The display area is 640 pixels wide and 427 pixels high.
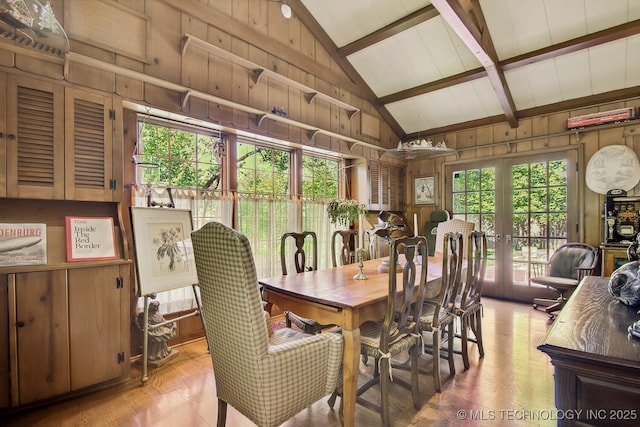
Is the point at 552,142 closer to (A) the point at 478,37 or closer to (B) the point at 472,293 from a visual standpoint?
(A) the point at 478,37

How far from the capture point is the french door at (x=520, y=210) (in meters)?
4.40

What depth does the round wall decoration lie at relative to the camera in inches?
152

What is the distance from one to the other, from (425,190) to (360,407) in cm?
424

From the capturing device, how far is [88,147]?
2381mm

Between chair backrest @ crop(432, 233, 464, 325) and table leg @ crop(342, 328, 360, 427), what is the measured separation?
80 centimetres

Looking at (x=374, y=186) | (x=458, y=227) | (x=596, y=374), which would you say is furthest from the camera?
(x=374, y=186)

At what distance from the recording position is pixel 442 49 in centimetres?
400

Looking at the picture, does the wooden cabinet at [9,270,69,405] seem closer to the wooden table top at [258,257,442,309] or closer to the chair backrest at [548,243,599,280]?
the wooden table top at [258,257,442,309]

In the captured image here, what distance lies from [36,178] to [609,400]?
310 cm

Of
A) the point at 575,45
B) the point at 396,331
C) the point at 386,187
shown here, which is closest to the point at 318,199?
the point at 386,187

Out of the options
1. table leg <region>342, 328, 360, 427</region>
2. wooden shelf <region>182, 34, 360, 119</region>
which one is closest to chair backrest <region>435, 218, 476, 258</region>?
wooden shelf <region>182, 34, 360, 119</region>

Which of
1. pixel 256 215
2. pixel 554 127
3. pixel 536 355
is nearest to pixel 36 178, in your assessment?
pixel 256 215


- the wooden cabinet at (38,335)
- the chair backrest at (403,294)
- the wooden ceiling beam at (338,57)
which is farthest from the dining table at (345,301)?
the wooden ceiling beam at (338,57)

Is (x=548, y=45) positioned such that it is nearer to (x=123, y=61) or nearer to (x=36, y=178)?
(x=123, y=61)
